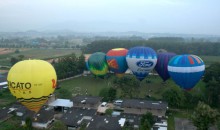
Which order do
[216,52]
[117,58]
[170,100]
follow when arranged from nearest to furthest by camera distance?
1. [170,100]
2. [117,58]
3. [216,52]

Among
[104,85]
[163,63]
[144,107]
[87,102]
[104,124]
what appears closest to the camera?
[104,124]

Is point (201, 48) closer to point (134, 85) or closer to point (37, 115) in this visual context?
point (134, 85)

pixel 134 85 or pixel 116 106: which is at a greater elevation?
pixel 134 85

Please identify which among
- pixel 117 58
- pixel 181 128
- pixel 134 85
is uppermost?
pixel 117 58

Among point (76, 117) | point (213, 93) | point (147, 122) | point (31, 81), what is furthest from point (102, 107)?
point (213, 93)

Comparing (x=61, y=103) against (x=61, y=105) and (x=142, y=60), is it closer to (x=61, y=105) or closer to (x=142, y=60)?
(x=61, y=105)

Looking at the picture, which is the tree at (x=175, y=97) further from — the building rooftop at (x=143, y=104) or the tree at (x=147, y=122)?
the tree at (x=147, y=122)

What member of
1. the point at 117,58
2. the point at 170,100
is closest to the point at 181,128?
the point at 170,100

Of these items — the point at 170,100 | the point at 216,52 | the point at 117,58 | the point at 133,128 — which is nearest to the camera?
the point at 133,128
